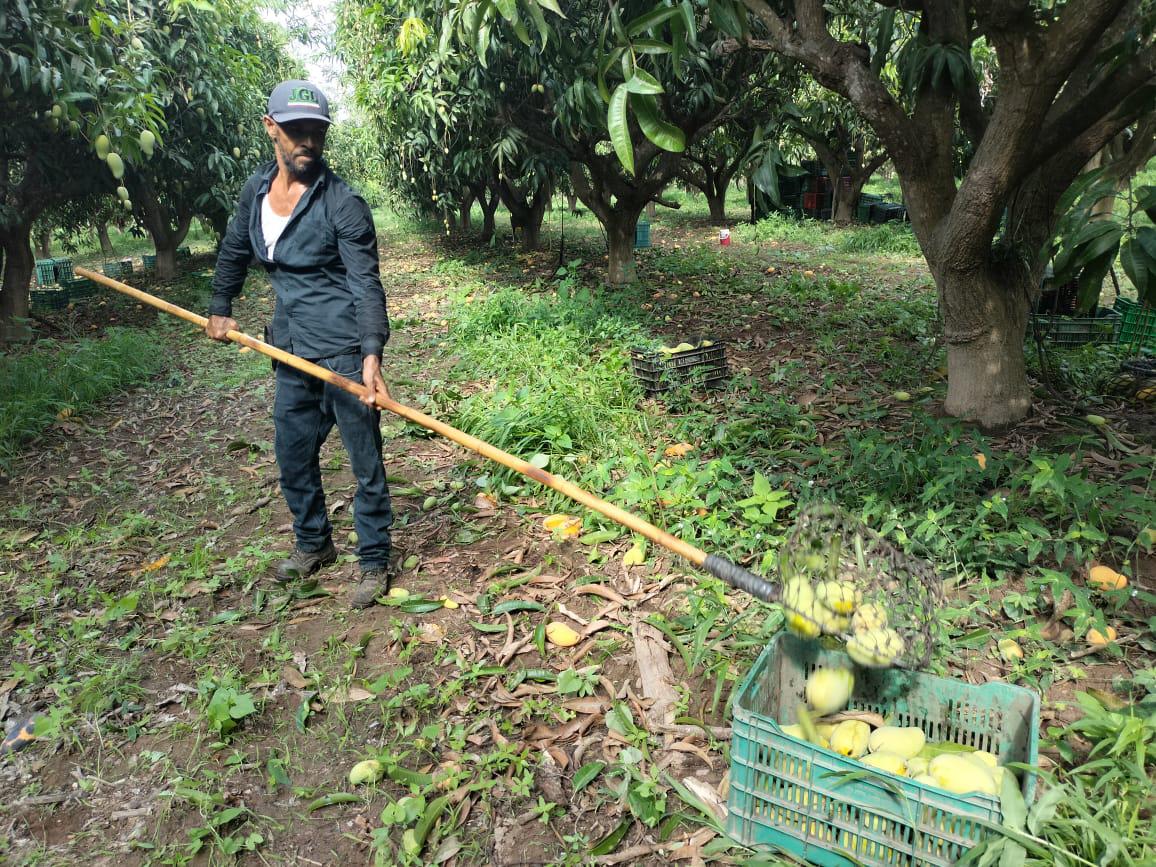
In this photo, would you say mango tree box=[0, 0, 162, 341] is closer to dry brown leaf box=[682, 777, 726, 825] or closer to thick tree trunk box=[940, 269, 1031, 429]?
dry brown leaf box=[682, 777, 726, 825]

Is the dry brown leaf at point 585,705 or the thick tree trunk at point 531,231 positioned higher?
the thick tree trunk at point 531,231

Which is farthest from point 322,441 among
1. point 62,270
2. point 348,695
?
point 62,270

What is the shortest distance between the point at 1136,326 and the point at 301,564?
18.5 ft

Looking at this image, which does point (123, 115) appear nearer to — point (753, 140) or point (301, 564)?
point (301, 564)

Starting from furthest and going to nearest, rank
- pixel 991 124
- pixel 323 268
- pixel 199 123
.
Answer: pixel 199 123, pixel 991 124, pixel 323 268

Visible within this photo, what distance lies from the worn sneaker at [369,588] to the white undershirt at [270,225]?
1383 mm

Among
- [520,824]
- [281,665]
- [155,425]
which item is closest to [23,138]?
[155,425]

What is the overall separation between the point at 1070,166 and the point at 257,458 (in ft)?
16.4

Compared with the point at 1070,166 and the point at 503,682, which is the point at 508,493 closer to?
the point at 503,682

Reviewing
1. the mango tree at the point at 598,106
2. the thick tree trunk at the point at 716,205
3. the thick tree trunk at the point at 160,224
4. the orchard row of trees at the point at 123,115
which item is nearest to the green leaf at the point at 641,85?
the orchard row of trees at the point at 123,115

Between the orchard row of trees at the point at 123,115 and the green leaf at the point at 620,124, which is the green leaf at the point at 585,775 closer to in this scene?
the green leaf at the point at 620,124

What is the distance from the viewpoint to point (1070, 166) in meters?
4.11

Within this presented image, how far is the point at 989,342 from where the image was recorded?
4156 millimetres

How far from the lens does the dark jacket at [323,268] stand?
3027 mm
